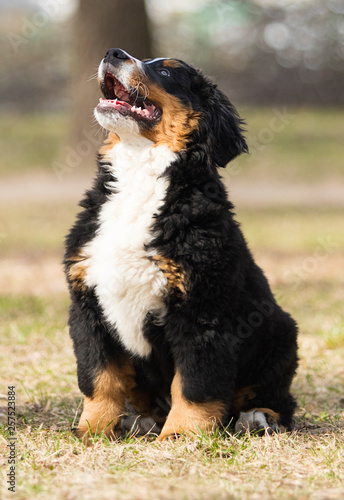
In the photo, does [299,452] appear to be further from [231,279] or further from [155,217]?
[155,217]

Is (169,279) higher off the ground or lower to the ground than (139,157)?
lower

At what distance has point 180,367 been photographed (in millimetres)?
3256

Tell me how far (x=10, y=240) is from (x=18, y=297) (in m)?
3.45

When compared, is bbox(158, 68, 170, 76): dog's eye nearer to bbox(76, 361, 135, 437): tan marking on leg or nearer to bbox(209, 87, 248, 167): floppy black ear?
bbox(209, 87, 248, 167): floppy black ear

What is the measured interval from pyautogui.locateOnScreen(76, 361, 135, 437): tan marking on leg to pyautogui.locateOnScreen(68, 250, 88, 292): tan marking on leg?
0.43 metres

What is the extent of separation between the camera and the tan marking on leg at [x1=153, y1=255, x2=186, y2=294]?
3201mm

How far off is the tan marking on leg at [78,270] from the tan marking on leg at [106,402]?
1.42 feet

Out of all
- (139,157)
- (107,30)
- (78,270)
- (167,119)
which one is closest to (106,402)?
(78,270)

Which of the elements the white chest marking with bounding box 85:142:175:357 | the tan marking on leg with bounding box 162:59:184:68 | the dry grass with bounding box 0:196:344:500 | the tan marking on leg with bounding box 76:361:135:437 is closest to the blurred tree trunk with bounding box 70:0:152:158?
the dry grass with bounding box 0:196:344:500

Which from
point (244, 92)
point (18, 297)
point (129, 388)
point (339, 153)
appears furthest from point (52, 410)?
point (244, 92)

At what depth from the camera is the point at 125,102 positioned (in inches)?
142

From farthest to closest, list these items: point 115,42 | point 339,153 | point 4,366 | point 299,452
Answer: point 339,153
point 115,42
point 4,366
point 299,452

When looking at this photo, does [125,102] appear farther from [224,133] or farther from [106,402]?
[106,402]

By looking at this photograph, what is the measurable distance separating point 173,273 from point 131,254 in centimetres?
24
